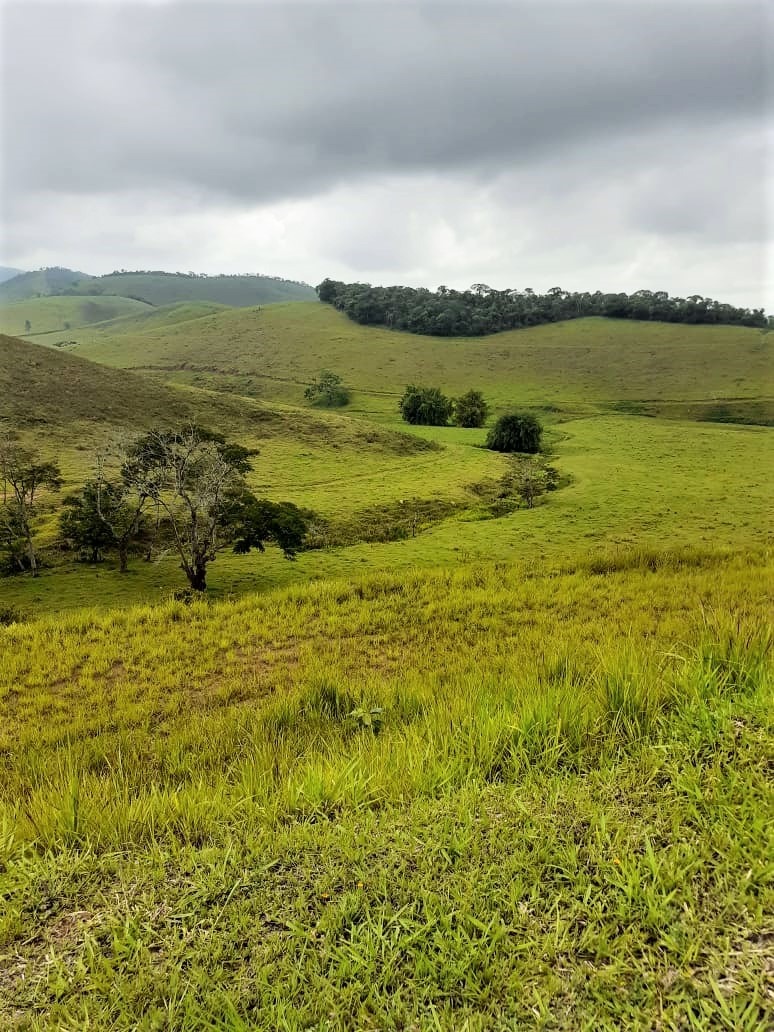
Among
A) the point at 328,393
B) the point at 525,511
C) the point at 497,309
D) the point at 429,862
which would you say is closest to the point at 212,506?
the point at 525,511

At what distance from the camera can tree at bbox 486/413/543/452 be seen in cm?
5366

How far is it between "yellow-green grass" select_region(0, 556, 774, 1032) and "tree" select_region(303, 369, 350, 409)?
78074 millimetres

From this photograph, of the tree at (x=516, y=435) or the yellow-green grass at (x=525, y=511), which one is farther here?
the tree at (x=516, y=435)

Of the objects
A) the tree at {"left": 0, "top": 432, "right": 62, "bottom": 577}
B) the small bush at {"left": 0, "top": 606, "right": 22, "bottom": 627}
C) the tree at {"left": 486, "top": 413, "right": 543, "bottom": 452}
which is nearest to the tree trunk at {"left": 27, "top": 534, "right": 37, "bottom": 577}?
the tree at {"left": 0, "top": 432, "right": 62, "bottom": 577}

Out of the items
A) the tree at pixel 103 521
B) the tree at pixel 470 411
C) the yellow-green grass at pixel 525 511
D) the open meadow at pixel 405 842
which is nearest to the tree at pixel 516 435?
the yellow-green grass at pixel 525 511

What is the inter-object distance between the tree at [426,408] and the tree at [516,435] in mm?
16253

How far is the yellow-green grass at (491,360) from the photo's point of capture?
8344 cm

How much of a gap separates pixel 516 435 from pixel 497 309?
8637 cm

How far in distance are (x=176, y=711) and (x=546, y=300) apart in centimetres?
14773

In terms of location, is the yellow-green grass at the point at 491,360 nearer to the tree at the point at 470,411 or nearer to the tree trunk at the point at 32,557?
the tree at the point at 470,411

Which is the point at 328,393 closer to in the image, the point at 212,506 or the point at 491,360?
the point at 491,360

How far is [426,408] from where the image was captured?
229 feet

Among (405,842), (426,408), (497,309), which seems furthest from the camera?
(497,309)

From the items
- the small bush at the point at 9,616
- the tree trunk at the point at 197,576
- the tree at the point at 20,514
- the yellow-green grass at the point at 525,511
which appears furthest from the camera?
the tree at the point at 20,514
